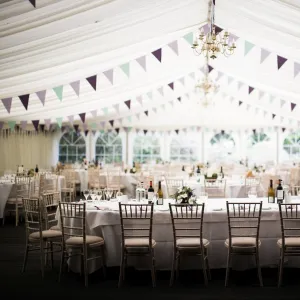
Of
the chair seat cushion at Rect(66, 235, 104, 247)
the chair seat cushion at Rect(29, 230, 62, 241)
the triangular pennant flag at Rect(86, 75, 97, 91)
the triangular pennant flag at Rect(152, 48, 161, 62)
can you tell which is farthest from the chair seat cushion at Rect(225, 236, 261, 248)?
the triangular pennant flag at Rect(86, 75, 97, 91)

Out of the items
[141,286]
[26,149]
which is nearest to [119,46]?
A: [141,286]

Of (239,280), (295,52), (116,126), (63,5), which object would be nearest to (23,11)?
(63,5)

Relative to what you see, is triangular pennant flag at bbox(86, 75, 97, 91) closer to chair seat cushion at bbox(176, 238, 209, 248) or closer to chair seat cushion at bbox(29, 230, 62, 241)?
chair seat cushion at bbox(29, 230, 62, 241)

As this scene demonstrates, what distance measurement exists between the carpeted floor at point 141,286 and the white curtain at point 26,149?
10.0m

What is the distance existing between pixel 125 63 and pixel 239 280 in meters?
4.69

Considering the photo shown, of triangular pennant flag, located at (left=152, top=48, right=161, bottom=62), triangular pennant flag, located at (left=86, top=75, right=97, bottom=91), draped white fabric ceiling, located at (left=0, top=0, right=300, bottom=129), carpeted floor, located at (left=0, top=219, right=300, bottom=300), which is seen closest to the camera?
carpeted floor, located at (left=0, top=219, right=300, bottom=300)

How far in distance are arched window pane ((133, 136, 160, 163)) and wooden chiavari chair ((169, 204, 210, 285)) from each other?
1401 cm

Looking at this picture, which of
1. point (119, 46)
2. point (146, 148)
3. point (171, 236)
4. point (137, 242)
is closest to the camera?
point (137, 242)

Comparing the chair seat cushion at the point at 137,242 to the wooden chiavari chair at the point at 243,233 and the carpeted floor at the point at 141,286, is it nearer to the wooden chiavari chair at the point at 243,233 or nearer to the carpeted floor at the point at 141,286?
the carpeted floor at the point at 141,286

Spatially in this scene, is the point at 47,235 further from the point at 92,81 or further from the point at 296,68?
the point at 296,68

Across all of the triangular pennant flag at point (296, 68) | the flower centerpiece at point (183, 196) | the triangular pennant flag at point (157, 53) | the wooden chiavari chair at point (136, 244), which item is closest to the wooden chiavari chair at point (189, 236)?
the flower centerpiece at point (183, 196)

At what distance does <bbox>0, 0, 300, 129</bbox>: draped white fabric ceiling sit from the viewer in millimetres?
5223

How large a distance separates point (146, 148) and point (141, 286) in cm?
1482

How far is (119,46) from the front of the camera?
7152 mm
